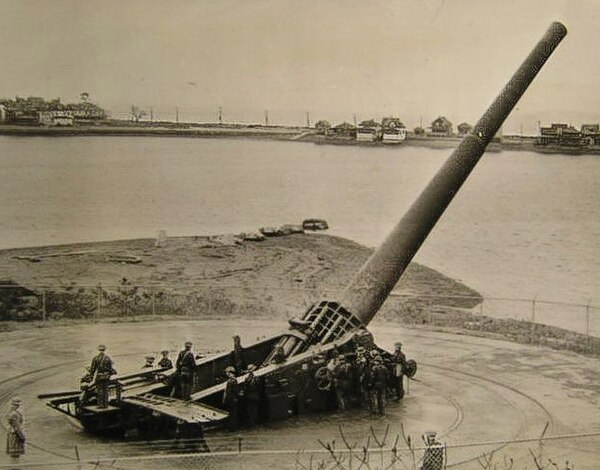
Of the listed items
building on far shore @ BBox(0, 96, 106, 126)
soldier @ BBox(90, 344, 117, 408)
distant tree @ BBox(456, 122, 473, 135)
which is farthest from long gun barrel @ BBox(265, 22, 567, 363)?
distant tree @ BBox(456, 122, 473, 135)

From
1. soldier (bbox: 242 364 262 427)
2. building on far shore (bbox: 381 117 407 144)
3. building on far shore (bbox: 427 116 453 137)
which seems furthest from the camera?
building on far shore (bbox: 381 117 407 144)

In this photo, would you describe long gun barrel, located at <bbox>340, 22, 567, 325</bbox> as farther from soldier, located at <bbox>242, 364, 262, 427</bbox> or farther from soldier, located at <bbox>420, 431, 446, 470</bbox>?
soldier, located at <bbox>420, 431, 446, 470</bbox>

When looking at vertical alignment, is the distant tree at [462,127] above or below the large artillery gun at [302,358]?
above

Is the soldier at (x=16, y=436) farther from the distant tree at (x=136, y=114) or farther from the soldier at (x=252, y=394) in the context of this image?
the distant tree at (x=136, y=114)

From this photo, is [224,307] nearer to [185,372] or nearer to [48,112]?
[48,112]

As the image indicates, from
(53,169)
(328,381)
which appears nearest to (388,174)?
(53,169)

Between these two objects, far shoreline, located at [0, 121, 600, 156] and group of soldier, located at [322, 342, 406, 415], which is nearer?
group of soldier, located at [322, 342, 406, 415]

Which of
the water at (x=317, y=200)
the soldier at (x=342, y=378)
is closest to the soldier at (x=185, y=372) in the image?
the soldier at (x=342, y=378)
